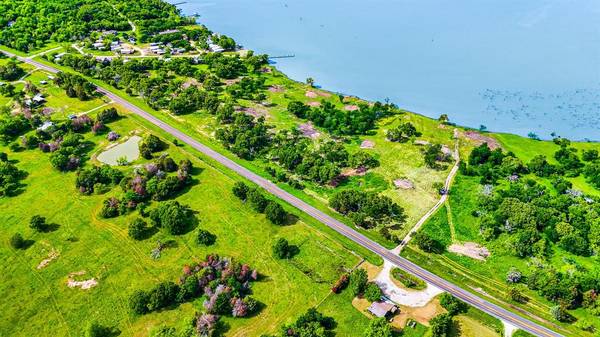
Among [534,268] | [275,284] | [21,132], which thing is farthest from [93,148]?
[534,268]

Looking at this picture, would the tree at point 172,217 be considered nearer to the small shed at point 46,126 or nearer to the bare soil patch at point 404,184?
the bare soil patch at point 404,184

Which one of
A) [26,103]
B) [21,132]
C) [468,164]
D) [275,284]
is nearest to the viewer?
[275,284]

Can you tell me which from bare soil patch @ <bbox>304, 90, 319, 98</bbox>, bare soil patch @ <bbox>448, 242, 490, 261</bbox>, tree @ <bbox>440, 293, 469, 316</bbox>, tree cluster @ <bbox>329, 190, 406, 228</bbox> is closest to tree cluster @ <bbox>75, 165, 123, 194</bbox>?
tree cluster @ <bbox>329, 190, 406, 228</bbox>

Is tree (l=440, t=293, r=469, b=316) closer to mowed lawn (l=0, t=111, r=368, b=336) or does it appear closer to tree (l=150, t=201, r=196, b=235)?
mowed lawn (l=0, t=111, r=368, b=336)

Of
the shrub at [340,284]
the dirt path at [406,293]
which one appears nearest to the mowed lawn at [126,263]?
the shrub at [340,284]

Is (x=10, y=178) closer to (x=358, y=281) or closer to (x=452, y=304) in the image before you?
(x=358, y=281)

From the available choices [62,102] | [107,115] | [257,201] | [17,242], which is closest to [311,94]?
[257,201]

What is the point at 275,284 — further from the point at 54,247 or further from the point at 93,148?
the point at 93,148
